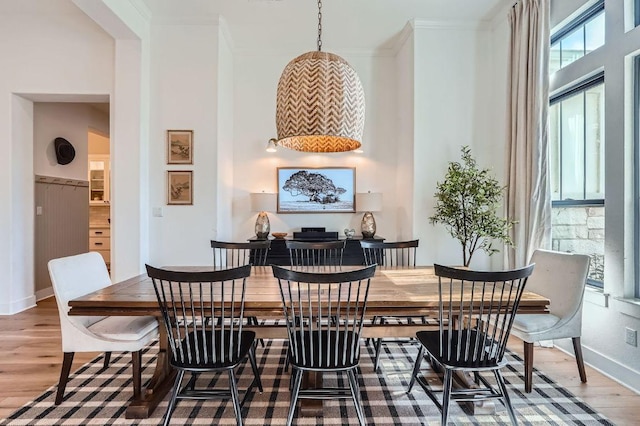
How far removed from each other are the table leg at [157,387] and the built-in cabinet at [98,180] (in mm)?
6161

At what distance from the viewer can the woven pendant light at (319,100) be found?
1.88 metres

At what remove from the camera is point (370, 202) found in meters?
4.52

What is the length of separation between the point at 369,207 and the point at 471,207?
1.28m

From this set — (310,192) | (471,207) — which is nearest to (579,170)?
(471,207)

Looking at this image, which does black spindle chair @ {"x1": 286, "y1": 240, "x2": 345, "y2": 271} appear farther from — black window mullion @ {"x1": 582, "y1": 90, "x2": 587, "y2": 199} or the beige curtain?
black window mullion @ {"x1": 582, "y1": 90, "x2": 587, "y2": 199}

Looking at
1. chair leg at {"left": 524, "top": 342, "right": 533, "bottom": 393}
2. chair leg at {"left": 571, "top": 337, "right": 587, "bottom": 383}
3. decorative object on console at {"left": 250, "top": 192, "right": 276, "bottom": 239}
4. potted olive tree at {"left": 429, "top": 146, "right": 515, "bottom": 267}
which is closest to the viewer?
chair leg at {"left": 524, "top": 342, "right": 533, "bottom": 393}

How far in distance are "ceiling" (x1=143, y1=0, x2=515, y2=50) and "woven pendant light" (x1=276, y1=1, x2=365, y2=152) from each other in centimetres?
224

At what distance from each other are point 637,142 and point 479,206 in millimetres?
1326

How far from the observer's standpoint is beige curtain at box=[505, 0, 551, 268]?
319cm

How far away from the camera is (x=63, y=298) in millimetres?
2084

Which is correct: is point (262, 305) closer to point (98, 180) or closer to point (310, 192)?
point (310, 192)

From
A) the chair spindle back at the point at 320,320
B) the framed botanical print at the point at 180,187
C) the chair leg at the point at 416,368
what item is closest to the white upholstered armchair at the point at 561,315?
the chair leg at the point at 416,368

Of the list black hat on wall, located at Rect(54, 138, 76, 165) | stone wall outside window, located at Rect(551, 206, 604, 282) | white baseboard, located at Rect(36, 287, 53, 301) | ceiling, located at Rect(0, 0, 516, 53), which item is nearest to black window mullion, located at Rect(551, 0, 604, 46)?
ceiling, located at Rect(0, 0, 516, 53)

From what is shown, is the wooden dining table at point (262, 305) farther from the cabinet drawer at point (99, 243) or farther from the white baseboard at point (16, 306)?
the cabinet drawer at point (99, 243)
